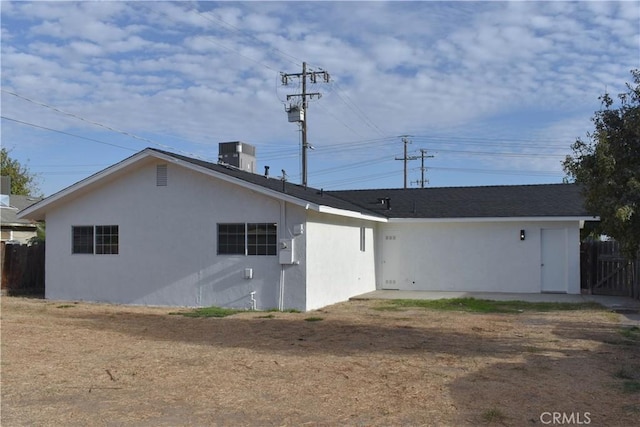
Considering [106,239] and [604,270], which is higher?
[106,239]

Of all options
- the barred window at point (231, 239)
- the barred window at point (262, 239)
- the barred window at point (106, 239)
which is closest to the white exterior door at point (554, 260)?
the barred window at point (262, 239)

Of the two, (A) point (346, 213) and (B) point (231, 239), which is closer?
(B) point (231, 239)

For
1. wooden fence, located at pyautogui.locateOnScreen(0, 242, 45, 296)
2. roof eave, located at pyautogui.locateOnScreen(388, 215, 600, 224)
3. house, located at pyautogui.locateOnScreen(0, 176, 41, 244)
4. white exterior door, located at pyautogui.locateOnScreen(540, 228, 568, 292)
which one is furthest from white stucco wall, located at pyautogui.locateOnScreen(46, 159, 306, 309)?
house, located at pyautogui.locateOnScreen(0, 176, 41, 244)

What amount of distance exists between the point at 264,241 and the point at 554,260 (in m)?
9.84

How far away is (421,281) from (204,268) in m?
8.09

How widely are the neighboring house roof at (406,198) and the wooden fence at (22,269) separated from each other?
1485mm

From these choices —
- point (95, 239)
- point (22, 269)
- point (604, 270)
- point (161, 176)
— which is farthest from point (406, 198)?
point (22, 269)

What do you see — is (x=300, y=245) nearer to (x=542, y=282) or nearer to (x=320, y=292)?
(x=320, y=292)

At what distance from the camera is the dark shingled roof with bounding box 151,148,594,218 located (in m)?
19.3

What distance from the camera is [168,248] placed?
16.3 m

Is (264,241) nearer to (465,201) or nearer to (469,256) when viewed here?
(469,256)

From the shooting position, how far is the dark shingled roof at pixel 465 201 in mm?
19281

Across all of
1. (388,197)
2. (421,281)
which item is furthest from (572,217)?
(388,197)

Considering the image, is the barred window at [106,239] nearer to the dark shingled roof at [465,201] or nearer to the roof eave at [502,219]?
the dark shingled roof at [465,201]
